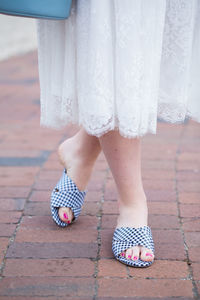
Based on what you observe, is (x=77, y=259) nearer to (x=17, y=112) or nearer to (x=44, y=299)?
(x=44, y=299)

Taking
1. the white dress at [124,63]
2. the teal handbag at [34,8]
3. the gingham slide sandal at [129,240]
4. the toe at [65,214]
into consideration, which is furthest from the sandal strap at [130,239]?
the teal handbag at [34,8]

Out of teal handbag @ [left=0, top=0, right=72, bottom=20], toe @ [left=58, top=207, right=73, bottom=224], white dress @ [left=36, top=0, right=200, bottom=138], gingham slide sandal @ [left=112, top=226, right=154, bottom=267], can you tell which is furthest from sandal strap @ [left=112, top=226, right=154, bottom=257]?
teal handbag @ [left=0, top=0, right=72, bottom=20]

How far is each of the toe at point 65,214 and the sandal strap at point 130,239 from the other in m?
0.22

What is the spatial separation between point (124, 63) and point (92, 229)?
2.27ft

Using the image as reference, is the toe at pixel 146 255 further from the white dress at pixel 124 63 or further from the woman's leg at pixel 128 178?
the white dress at pixel 124 63

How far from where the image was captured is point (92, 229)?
70.3 inches

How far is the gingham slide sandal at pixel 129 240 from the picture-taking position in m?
1.56

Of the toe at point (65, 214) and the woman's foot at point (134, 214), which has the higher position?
the woman's foot at point (134, 214)

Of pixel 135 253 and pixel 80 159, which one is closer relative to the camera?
pixel 135 253

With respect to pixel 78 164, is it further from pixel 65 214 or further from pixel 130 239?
pixel 130 239

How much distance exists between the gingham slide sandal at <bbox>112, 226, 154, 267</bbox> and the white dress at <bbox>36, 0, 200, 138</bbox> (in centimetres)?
37

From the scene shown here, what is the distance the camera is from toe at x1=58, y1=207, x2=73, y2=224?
1.77 meters

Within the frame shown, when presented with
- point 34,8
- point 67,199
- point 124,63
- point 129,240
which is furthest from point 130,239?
point 34,8

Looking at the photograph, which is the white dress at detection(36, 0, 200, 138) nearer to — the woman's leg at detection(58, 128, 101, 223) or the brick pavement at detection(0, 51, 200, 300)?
the woman's leg at detection(58, 128, 101, 223)
